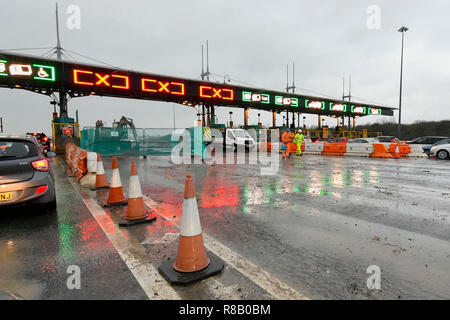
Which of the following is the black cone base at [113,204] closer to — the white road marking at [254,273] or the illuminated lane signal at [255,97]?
the white road marking at [254,273]

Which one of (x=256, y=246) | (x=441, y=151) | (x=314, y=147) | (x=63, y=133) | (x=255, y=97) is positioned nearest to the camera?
(x=256, y=246)

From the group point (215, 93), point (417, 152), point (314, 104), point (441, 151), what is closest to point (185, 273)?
point (441, 151)

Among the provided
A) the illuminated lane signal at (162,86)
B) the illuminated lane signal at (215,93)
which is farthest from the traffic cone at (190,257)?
the illuminated lane signal at (215,93)

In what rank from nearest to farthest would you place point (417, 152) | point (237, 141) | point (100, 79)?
point (417, 152), point (100, 79), point (237, 141)

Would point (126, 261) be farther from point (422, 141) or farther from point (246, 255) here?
point (422, 141)

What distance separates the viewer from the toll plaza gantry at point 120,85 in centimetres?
1841

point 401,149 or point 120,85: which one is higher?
point 120,85

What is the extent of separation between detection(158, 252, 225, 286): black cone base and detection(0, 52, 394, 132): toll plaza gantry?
21274 millimetres

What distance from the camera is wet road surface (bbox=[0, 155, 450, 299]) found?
98.3 inches

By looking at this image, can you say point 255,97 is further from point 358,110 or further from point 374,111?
point 374,111

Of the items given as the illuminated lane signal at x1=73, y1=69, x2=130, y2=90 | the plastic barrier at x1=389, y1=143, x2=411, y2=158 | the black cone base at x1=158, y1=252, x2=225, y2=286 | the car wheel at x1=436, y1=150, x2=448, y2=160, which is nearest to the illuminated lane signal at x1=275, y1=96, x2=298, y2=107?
the plastic barrier at x1=389, y1=143, x2=411, y2=158

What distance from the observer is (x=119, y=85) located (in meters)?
21.7

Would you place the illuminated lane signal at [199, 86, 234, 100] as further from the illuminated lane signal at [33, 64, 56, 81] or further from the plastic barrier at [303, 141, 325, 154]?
the illuminated lane signal at [33, 64, 56, 81]

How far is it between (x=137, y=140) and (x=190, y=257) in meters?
18.2
